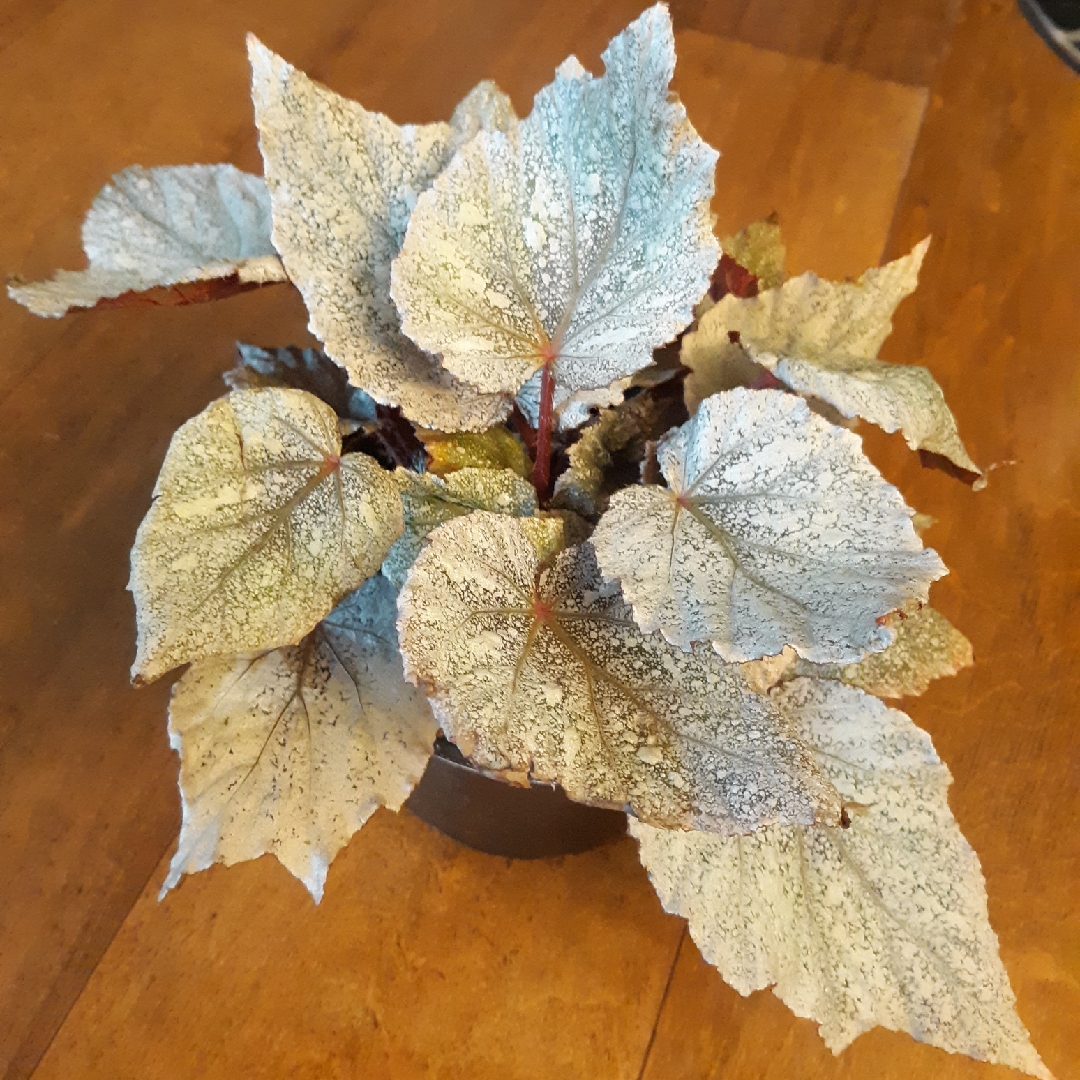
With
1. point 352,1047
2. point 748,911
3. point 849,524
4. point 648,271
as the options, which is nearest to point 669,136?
point 648,271

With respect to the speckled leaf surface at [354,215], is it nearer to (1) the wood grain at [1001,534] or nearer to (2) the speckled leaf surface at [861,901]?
(2) the speckled leaf surface at [861,901]

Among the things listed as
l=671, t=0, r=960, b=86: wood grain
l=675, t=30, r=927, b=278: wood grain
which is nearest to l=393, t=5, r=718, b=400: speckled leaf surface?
l=675, t=30, r=927, b=278: wood grain

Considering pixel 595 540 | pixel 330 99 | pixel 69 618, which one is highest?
pixel 330 99

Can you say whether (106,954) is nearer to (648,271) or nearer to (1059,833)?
(648,271)

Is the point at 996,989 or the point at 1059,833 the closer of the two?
the point at 996,989

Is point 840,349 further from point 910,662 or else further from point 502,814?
point 502,814

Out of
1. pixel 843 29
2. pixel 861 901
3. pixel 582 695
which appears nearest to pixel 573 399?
pixel 582 695

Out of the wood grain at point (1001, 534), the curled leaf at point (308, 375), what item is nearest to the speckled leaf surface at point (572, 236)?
the curled leaf at point (308, 375)
